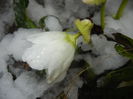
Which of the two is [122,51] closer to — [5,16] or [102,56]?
[102,56]

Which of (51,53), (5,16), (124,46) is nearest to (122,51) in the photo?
(124,46)

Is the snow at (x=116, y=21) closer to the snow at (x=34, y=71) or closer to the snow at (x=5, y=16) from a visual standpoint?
the snow at (x=34, y=71)

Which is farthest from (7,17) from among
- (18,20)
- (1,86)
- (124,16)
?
(124,16)

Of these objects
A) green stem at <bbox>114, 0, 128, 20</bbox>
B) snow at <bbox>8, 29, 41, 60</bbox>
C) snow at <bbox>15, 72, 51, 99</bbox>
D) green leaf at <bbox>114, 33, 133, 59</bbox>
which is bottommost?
snow at <bbox>15, 72, 51, 99</bbox>

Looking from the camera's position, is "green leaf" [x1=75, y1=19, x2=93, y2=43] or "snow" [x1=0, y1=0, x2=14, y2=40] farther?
"snow" [x1=0, y1=0, x2=14, y2=40]

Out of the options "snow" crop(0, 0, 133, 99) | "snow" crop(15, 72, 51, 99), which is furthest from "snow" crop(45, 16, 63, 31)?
"snow" crop(15, 72, 51, 99)

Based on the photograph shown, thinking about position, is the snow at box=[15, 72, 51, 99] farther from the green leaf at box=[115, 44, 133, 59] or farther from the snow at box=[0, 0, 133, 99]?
the green leaf at box=[115, 44, 133, 59]

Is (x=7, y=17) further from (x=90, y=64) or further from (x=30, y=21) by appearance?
(x=90, y=64)
